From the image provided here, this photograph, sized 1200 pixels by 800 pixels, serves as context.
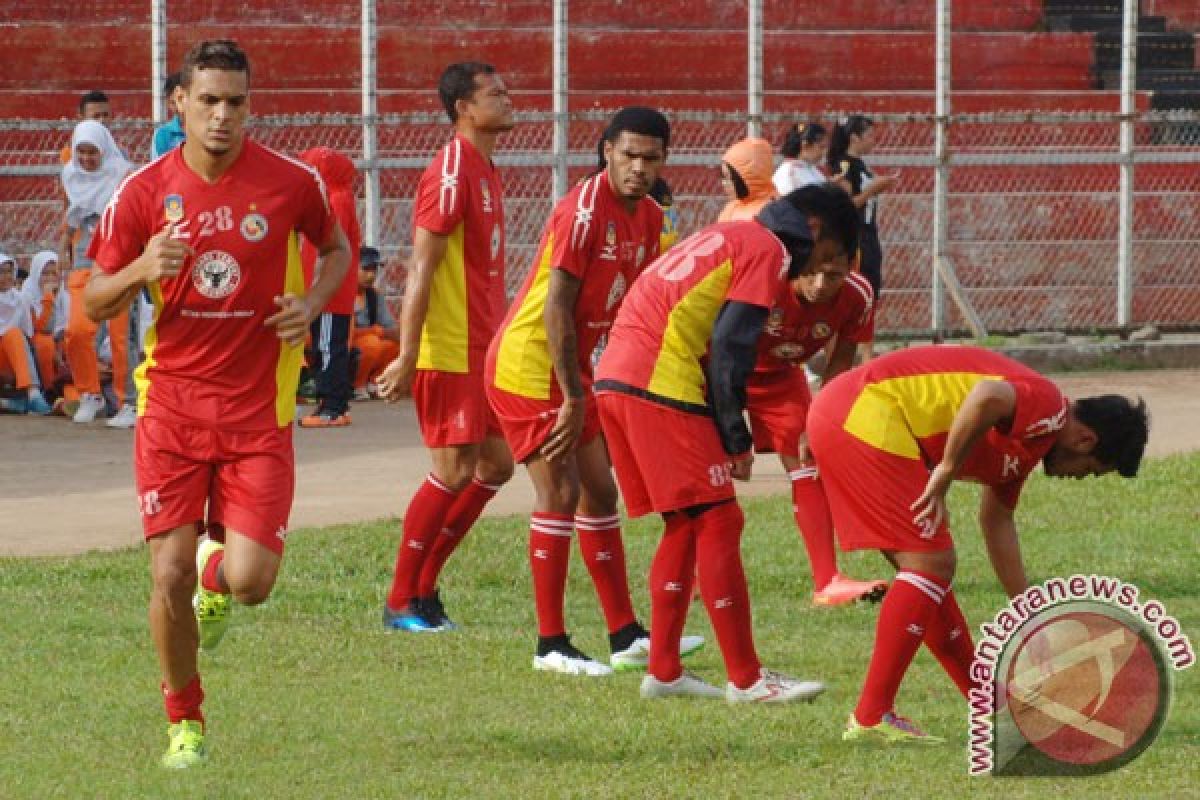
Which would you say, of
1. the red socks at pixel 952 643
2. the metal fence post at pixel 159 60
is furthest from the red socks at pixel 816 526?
the metal fence post at pixel 159 60

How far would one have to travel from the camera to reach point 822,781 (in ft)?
24.1

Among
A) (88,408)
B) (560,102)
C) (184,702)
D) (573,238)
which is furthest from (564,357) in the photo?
(560,102)

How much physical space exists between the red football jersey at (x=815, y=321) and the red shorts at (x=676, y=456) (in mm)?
863

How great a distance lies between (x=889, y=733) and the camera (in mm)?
7824

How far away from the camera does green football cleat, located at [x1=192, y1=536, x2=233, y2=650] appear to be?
813cm

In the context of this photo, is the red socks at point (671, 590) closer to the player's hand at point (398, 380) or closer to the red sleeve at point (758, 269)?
the red sleeve at point (758, 269)

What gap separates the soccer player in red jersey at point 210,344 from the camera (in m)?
7.59

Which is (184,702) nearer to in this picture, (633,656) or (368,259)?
(633,656)

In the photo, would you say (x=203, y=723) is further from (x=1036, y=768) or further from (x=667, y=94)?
(x=667, y=94)

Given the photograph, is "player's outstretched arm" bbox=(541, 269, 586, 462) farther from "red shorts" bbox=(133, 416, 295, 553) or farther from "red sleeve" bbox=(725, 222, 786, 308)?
"red shorts" bbox=(133, 416, 295, 553)

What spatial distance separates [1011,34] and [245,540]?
19.8 meters

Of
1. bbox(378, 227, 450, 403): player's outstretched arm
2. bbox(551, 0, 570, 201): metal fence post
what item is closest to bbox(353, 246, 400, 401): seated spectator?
bbox(551, 0, 570, 201): metal fence post

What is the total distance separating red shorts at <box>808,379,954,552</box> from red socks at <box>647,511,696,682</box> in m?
0.94

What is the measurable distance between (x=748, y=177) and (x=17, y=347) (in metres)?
7.57
